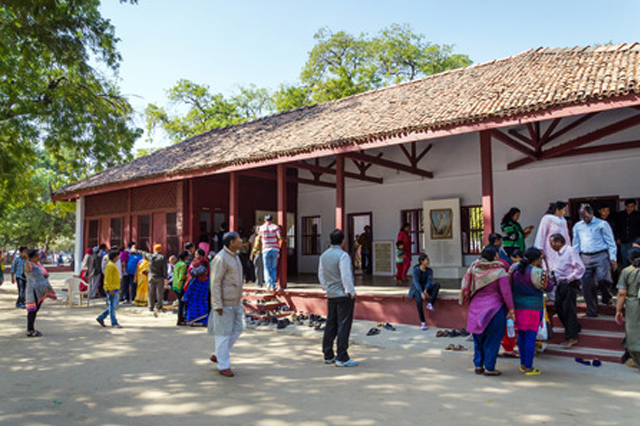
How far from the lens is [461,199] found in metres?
12.3

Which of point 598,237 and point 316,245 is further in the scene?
point 316,245

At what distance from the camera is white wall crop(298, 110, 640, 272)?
10.1 metres

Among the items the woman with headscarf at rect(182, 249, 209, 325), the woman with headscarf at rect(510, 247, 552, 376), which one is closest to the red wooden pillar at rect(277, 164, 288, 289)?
the woman with headscarf at rect(182, 249, 209, 325)

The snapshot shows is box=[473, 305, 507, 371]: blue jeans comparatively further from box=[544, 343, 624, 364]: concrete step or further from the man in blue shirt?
the man in blue shirt

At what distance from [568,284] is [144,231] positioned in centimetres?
1173

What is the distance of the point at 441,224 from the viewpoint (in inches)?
488

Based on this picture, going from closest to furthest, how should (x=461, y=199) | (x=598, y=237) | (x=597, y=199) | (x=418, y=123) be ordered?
(x=598, y=237), (x=418, y=123), (x=597, y=199), (x=461, y=199)

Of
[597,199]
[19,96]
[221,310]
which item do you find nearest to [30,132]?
[19,96]

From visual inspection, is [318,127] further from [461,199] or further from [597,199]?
[597,199]

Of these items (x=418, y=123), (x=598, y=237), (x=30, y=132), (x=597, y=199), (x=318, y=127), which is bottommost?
(x=598, y=237)

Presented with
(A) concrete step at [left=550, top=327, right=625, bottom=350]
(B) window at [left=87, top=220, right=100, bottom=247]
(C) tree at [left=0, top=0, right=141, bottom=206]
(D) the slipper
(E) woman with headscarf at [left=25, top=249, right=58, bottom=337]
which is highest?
(C) tree at [left=0, top=0, right=141, bottom=206]

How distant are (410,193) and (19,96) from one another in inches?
472

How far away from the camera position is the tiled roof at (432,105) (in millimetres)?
7098

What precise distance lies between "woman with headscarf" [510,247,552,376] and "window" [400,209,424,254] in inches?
306
